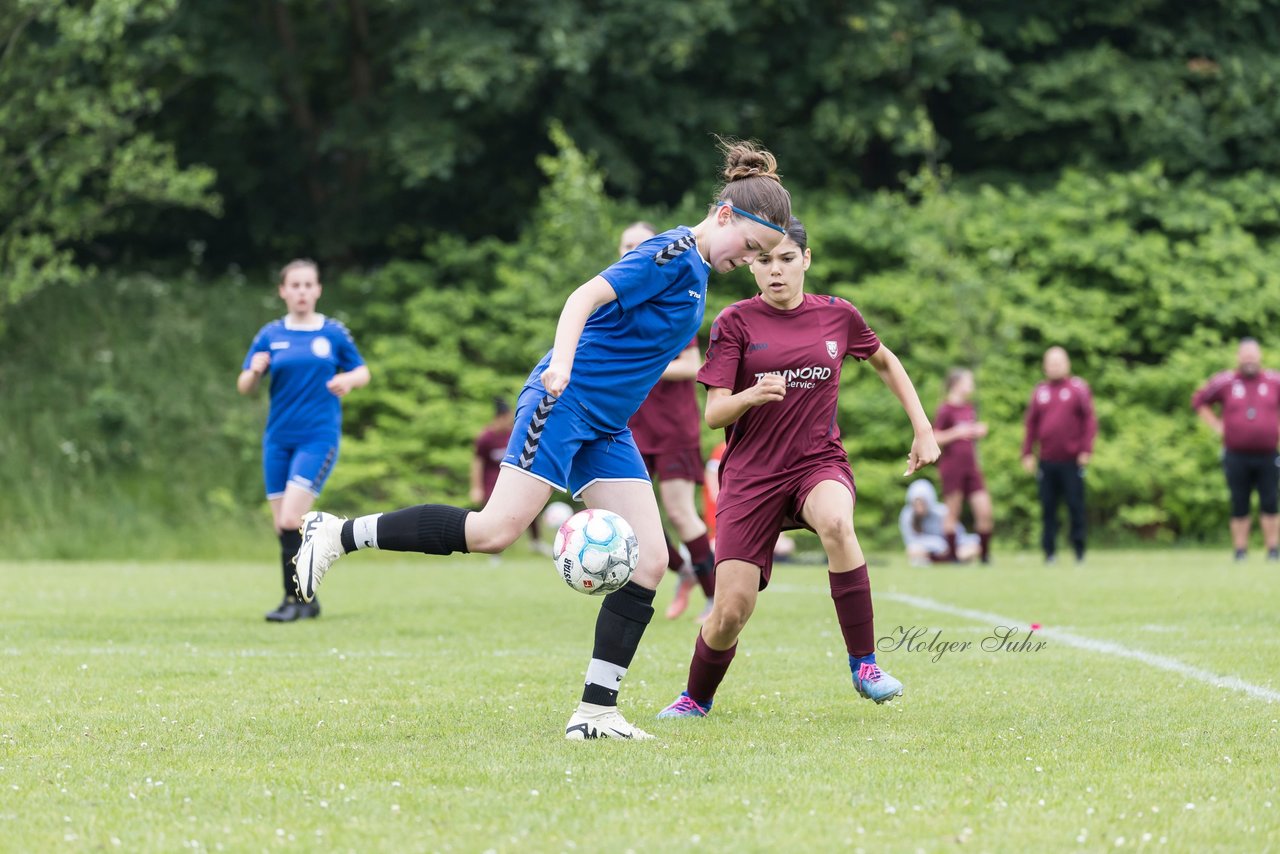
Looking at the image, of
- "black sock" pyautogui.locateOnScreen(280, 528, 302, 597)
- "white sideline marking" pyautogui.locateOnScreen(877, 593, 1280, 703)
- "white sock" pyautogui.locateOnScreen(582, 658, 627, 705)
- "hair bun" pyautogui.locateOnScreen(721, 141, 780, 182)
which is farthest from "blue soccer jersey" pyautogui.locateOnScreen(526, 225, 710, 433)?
"black sock" pyautogui.locateOnScreen(280, 528, 302, 597)

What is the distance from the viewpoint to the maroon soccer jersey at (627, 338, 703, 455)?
9.77 meters

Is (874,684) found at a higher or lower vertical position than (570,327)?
lower

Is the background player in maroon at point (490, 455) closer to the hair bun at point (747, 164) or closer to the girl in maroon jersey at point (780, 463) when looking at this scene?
the girl in maroon jersey at point (780, 463)

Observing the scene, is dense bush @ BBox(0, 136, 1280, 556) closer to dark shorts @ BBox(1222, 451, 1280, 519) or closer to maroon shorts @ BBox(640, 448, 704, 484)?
dark shorts @ BBox(1222, 451, 1280, 519)

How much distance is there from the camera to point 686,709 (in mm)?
6016

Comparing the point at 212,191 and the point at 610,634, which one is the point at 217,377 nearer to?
the point at 212,191

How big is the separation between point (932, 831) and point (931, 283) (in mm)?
20863

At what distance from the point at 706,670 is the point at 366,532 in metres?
1.40

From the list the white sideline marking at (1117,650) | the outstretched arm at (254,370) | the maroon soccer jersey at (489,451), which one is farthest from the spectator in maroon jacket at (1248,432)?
the outstretched arm at (254,370)

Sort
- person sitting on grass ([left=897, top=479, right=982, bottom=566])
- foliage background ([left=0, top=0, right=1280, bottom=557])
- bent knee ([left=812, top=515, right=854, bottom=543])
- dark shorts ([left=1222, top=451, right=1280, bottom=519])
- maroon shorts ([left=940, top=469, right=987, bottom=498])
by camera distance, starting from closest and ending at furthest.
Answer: bent knee ([left=812, top=515, right=854, bottom=543]) → dark shorts ([left=1222, top=451, right=1280, bottom=519]) → maroon shorts ([left=940, top=469, right=987, bottom=498]) → person sitting on grass ([left=897, top=479, right=982, bottom=566]) → foliage background ([left=0, top=0, right=1280, bottom=557])

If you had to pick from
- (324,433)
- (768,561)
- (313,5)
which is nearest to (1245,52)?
(313,5)

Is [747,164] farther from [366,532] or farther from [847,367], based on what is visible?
[847,367]

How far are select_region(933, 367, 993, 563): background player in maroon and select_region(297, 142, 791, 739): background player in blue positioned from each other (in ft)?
42.6

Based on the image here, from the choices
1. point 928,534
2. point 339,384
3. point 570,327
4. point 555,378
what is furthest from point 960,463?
point 555,378
